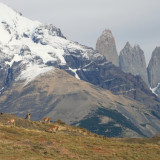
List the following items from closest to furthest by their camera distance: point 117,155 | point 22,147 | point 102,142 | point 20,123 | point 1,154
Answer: point 1,154 < point 22,147 < point 117,155 < point 102,142 < point 20,123

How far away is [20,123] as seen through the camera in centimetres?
14088

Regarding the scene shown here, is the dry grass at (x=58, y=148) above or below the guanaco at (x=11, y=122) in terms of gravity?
below

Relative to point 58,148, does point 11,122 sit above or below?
above

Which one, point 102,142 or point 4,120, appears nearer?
point 102,142

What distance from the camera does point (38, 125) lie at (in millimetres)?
142125

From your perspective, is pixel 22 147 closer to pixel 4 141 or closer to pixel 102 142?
pixel 4 141

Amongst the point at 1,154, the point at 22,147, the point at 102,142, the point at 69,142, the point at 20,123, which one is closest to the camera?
the point at 1,154

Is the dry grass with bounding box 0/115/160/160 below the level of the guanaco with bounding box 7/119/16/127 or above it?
below

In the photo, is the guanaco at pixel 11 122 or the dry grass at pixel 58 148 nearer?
the dry grass at pixel 58 148

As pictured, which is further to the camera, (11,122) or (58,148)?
(11,122)

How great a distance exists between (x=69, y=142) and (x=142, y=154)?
591 inches

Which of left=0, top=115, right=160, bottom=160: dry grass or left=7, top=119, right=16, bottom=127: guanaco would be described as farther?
left=7, top=119, right=16, bottom=127: guanaco

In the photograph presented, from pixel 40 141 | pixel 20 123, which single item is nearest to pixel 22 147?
pixel 40 141

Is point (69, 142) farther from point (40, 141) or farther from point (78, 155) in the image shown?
point (78, 155)
